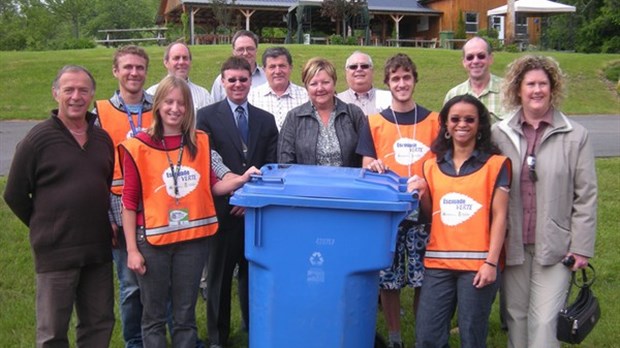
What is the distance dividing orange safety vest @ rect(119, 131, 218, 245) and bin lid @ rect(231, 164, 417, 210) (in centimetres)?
30

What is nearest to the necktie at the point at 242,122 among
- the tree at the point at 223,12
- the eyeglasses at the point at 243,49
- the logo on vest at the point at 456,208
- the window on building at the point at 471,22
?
the logo on vest at the point at 456,208

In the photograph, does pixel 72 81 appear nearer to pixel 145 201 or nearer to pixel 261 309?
pixel 145 201

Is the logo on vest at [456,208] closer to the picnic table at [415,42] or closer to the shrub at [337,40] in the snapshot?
the shrub at [337,40]

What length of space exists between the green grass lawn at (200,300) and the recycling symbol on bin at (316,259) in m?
1.38

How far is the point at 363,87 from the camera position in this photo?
A: 4.63m

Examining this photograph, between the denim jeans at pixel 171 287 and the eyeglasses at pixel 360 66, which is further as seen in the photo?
the eyeglasses at pixel 360 66

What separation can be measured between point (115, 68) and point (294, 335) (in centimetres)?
200

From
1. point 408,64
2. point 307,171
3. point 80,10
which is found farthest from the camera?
point 80,10

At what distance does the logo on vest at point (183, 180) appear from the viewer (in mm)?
3221

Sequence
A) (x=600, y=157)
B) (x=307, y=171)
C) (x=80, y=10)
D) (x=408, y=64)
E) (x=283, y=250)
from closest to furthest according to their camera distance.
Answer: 1. (x=283, y=250)
2. (x=307, y=171)
3. (x=408, y=64)
4. (x=600, y=157)
5. (x=80, y=10)

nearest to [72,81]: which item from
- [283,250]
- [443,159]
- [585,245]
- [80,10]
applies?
A: [283,250]

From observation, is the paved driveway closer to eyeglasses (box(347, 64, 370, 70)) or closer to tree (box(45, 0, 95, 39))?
eyeglasses (box(347, 64, 370, 70))

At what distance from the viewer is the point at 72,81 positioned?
320 cm

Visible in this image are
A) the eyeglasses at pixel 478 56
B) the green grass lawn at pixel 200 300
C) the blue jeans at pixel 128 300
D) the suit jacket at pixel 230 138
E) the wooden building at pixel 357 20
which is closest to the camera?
the blue jeans at pixel 128 300
